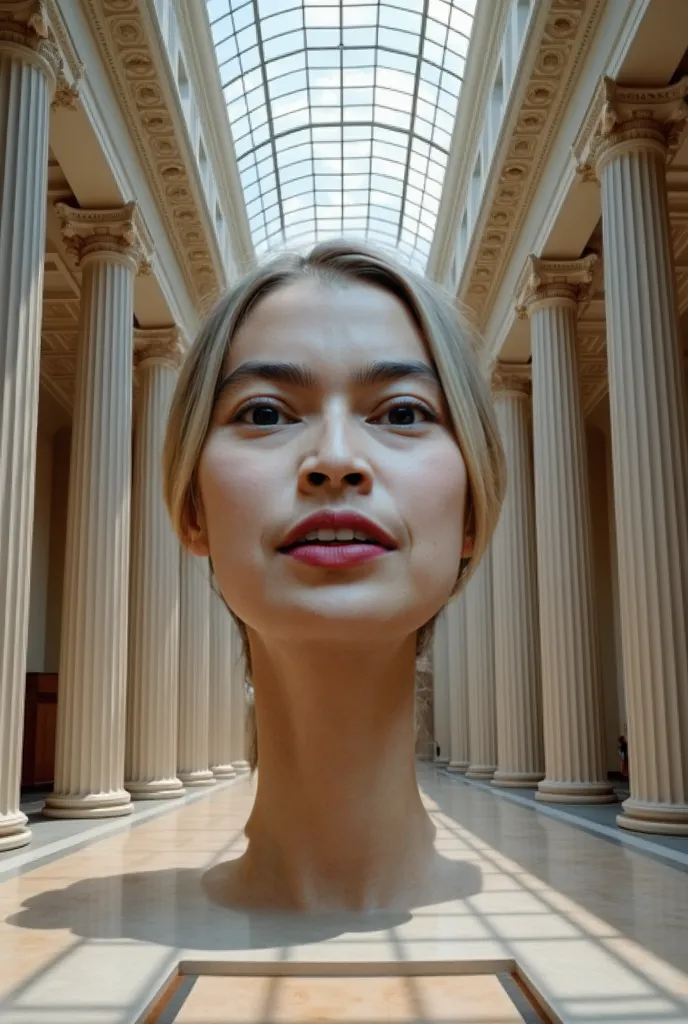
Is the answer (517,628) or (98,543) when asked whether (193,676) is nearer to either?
(517,628)

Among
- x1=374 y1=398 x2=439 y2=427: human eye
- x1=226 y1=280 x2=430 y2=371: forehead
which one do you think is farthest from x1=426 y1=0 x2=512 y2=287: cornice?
x1=374 y1=398 x2=439 y2=427: human eye

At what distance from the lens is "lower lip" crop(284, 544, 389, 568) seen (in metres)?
3.08

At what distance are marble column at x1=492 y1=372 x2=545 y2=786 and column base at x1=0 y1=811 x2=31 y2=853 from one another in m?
11.0

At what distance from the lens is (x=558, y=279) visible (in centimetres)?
1608

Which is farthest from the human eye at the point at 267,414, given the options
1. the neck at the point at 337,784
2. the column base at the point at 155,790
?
the column base at the point at 155,790

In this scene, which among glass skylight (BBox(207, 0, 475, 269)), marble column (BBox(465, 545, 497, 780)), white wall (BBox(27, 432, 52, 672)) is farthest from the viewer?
white wall (BBox(27, 432, 52, 672))

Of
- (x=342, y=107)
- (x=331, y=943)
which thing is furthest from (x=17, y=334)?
(x=342, y=107)

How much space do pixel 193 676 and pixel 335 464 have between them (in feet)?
57.6

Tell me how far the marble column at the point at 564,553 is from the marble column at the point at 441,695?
13621 millimetres

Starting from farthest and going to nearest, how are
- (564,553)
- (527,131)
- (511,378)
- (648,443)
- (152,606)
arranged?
(511,378), (152,606), (527,131), (564,553), (648,443)

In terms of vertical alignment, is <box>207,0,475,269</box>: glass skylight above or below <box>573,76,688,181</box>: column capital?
above

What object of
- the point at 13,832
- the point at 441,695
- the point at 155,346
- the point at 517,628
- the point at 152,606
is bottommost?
the point at 13,832

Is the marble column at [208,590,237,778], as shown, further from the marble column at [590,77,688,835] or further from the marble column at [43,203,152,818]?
the marble column at [590,77,688,835]

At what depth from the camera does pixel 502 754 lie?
18406 millimetres
